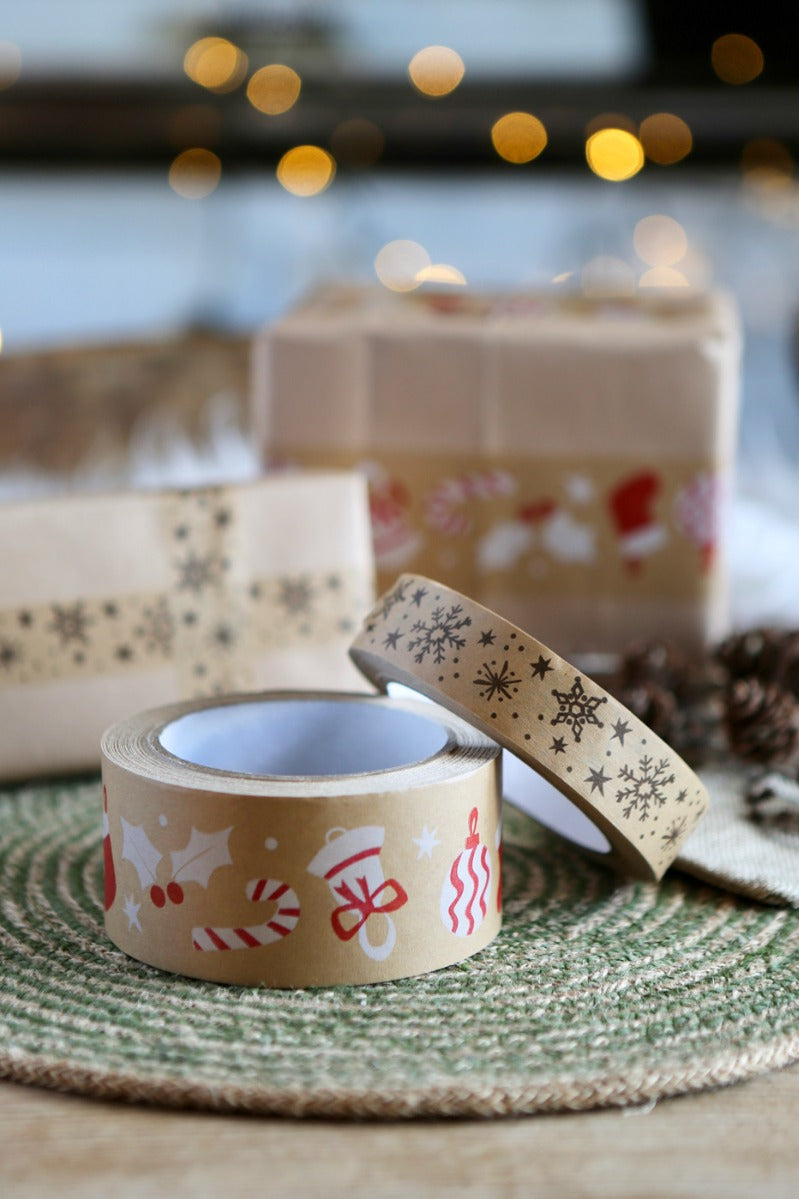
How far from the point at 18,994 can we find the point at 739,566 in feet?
1.69

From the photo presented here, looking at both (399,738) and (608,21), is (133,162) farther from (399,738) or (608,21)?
(399,738)

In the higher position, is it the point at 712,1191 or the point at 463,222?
the point at 463,222

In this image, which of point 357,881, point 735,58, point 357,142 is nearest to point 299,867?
point 357,881

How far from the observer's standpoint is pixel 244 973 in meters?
0.34

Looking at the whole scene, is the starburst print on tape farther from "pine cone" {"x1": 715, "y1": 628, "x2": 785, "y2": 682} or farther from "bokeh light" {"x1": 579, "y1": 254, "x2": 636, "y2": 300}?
"bokeh light" {"x1": 579, "y1": 254, "x2": 636, "y2": 300}

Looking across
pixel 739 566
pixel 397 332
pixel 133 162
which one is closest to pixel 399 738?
pixel 397 332

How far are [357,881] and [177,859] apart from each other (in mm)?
51

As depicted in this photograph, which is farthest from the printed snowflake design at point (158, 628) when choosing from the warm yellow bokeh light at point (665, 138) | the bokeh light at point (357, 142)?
the warm yellow bokeh light at point (665, 138)

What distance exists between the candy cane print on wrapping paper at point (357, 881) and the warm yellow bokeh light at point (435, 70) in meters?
1.06

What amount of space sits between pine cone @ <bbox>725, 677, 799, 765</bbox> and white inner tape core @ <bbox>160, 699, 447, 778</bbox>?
165 millimetres

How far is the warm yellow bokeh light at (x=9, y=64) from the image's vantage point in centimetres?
119

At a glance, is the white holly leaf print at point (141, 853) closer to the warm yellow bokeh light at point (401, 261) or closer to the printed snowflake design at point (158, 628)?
the printed snowflake design at point (158, 628)

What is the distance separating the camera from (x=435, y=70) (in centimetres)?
124

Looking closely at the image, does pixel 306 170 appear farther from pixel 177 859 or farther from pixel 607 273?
pixel 177 859
